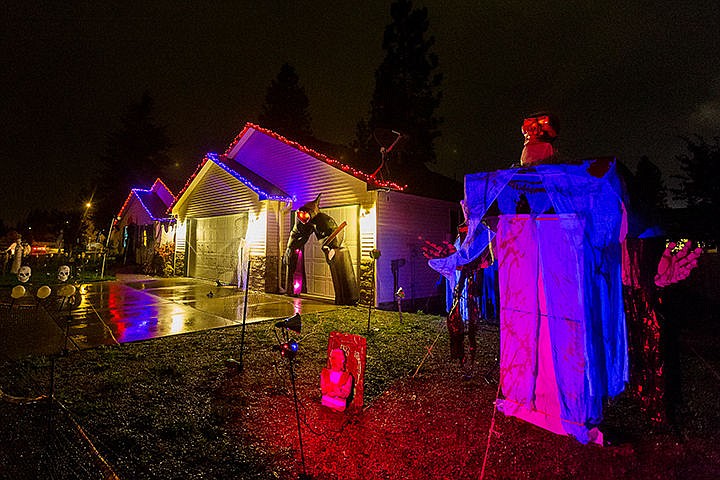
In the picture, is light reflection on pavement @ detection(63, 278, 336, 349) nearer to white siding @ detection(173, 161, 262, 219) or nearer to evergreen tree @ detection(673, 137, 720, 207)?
white siding @ detection(173, 161, 262, 219)

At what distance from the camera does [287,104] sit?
4319 centimetres

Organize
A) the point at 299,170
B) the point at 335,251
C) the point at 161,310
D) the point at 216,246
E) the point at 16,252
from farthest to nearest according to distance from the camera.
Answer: the point at 16,252 < the point at 216,246 < the point at 299,170 < the point at 335,251 < the point at 161,310

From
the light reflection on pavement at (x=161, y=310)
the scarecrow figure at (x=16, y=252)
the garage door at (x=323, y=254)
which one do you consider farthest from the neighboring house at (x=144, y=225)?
the garage door at (x=323, y=254)

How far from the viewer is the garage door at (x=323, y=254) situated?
445 inches

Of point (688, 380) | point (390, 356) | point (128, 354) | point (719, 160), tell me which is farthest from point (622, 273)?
point (719, 160)

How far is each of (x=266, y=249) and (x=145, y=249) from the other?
41.7 feet

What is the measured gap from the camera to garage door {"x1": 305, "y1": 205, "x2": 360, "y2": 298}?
11.3 meters

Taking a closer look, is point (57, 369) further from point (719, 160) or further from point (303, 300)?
point (719, 160)

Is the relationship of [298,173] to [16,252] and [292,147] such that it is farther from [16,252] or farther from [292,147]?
[16,252]

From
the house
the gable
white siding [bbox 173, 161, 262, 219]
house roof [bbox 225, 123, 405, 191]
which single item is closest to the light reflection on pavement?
white siding [bbox 173, 161, 262, 219]

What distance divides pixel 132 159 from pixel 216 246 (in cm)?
3620

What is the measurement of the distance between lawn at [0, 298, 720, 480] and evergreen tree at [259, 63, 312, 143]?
130 feet

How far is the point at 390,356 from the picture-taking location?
5902mm

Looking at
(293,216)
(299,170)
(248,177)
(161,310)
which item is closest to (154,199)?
(248,177)
